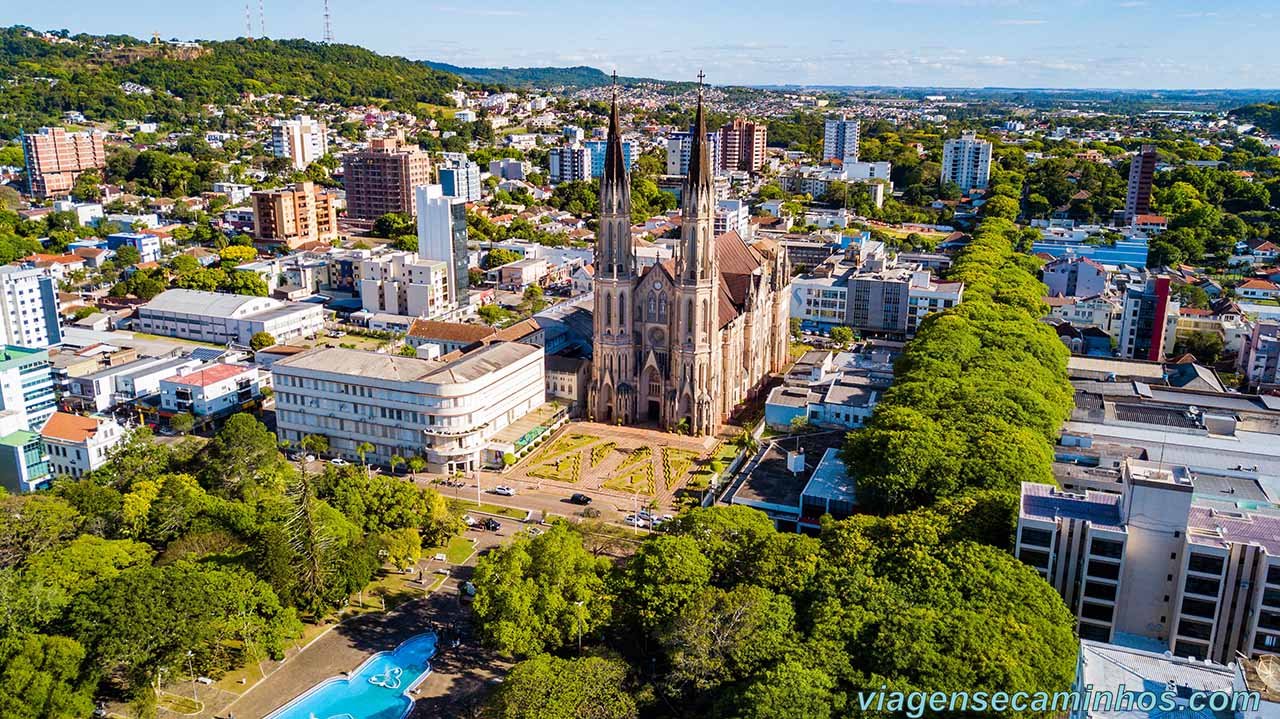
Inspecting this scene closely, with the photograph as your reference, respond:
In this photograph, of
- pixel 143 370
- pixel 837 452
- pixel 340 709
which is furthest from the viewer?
pixel 143 370

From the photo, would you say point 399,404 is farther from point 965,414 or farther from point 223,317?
point 223,317

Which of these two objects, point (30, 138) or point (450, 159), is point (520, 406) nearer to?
point (450, 159)

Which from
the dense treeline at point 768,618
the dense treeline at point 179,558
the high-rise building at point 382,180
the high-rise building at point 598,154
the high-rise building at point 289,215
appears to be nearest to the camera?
the dense treeline at point 768,618

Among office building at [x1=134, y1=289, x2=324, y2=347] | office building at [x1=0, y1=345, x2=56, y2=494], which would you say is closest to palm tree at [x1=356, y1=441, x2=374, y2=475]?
office building at [x1=0, y1=345, x2=56, y2=494]

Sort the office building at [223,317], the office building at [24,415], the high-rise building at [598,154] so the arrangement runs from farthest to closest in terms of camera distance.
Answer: the high-rise building at [598,154]
the office building at [223,317]
the office building at [24,415]

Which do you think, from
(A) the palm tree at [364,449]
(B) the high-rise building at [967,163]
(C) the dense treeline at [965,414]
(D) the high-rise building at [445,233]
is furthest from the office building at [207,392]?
(B) the high-rise building at [967,163]

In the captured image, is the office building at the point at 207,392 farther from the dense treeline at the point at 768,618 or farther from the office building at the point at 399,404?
the dense treeline at the point at 768,618

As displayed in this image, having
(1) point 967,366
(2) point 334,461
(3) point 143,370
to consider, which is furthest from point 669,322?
(3) point 143,370
